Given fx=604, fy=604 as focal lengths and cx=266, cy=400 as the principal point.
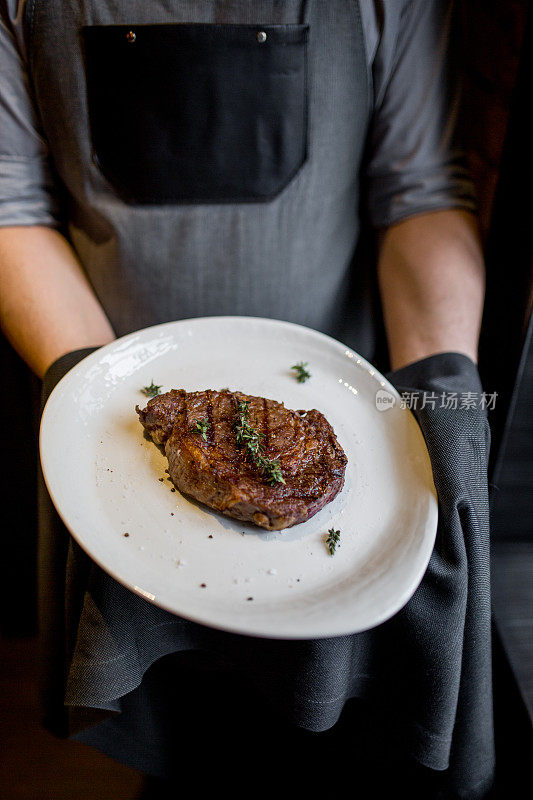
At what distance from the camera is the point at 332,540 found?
1196 millimetres

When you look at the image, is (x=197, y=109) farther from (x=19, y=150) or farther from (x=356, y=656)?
(x=356, y=656)

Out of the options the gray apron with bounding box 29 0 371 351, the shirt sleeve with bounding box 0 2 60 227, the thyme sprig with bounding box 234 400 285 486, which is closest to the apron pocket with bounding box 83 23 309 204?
Result: the gray apron with bounding box 29 0 371 351

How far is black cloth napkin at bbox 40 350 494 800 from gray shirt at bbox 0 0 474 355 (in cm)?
45

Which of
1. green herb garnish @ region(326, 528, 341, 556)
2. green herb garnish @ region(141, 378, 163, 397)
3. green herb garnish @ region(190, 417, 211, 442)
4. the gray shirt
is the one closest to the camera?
green herb garnish @ region(326, 528, 341, 556)

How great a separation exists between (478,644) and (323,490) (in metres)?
0.55

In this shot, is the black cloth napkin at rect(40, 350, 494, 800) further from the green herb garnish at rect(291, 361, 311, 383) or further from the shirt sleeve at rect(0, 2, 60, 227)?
the shirt sleeve at rect(0, 2, 60, 227)

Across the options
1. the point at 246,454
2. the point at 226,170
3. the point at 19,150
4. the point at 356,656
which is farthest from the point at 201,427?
the point at 19,150

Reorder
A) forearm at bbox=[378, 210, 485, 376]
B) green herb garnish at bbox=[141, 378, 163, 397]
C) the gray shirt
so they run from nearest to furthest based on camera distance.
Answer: green herb garnish at bbox=[141, 378, 163, 397], the gray shirt, forearm at bbox=[378, 210, 485, 376]

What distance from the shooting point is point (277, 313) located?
1.93 metres

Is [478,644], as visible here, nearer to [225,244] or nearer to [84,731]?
[84,731]

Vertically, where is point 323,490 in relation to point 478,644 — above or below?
above

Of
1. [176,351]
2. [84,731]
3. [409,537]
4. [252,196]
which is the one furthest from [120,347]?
[84,731]

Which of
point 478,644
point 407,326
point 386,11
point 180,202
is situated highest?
point 386,11

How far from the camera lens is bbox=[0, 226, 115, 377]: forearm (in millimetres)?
1648
